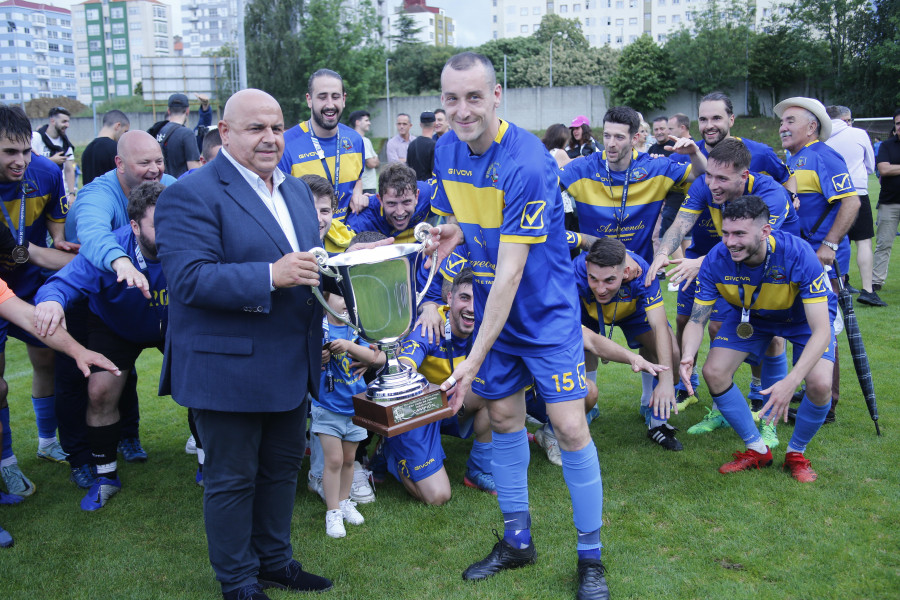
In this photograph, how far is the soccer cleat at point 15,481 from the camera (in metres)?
4.41

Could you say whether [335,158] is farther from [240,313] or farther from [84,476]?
[240,313]

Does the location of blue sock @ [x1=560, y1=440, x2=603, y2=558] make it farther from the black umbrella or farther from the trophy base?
the black umbrella

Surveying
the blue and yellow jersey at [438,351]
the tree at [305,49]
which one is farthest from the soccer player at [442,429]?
the tree at [305,49]

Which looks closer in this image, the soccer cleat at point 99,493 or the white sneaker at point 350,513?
the white sneaker at point 350,513

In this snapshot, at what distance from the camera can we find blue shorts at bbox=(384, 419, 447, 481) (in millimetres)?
4227

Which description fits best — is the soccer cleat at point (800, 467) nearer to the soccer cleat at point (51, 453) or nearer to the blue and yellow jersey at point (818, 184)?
the blue and yellow jersey at point (818, 184)

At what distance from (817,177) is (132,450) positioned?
5744 mm

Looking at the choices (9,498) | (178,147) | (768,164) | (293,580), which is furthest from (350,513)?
(178,147)

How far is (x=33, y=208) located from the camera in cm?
463

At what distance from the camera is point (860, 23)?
44.3 metres

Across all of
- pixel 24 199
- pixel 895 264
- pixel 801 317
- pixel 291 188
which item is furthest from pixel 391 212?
pixel 895 264

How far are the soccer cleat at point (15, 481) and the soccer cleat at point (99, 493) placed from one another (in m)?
0.45

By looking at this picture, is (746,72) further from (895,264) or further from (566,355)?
(566,355)

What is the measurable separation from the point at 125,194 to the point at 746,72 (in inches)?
2051
